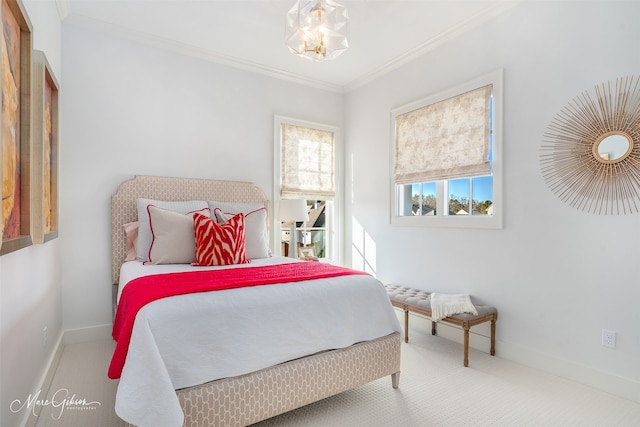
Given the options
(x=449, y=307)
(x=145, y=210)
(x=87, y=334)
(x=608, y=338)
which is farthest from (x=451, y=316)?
(x=87, y=334)

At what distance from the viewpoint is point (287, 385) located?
1.81 m

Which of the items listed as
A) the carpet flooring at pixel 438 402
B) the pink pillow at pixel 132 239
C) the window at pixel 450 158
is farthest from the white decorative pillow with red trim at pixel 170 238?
the window at pixel 450 158

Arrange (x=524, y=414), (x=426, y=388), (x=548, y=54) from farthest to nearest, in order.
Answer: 1. (x=548, y=54)
2. (x=426, y=388)
3. (x=524, y=414)

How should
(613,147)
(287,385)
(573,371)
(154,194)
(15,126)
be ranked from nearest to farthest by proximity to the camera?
(15,126), (287,385), (613,147), (573,371), (154,194)

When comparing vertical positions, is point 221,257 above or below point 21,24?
below

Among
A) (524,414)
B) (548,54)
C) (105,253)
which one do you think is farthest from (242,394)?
(548,54)

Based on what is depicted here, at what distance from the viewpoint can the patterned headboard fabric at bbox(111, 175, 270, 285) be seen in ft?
10.5

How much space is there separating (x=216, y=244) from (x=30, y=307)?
118cm

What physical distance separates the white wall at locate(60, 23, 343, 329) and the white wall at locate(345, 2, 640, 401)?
79.6 inches

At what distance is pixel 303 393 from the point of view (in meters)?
1.88

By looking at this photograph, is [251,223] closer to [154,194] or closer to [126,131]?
[154,194]

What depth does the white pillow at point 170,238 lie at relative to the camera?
2.81 meters

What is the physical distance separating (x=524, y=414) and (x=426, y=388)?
0.56 m

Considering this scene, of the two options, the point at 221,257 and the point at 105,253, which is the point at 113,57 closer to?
the point at 105,253
